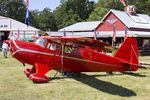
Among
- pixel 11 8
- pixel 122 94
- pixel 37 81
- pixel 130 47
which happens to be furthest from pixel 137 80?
pixel 11 8

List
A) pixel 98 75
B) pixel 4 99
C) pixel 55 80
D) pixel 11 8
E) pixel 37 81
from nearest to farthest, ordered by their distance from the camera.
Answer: pixel 4 99 < pixel 37 81 < pixel 55 80 < pixel 98 75 < pixel 11 8

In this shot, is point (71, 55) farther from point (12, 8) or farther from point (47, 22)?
point (47, 22)

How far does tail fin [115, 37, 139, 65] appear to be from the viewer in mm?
15266

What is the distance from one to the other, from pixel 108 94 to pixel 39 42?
495cm

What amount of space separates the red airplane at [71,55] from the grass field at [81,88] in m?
0.65

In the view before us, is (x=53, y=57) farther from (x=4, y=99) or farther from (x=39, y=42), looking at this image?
(x=4, y=99)

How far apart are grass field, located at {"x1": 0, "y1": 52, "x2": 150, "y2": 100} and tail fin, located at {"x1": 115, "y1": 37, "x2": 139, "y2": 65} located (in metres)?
1.11

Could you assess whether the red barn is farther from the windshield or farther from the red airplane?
the windshield

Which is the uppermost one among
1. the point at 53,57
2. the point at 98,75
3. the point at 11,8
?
the point at 11,8

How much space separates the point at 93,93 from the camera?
12.9 m

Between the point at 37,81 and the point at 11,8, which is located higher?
the point at 11,8

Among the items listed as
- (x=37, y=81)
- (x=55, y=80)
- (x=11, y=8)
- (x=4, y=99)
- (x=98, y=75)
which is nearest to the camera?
(x=4, y=99)

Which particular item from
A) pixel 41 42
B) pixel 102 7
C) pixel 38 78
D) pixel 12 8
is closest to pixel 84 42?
pixel 41 42

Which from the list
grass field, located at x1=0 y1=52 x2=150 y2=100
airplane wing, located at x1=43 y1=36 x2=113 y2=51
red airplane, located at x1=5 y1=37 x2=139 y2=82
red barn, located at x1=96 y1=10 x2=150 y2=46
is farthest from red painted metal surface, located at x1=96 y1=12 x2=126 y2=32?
airplane wing, located at x1=43 y1=36 x2=113 y2=51
